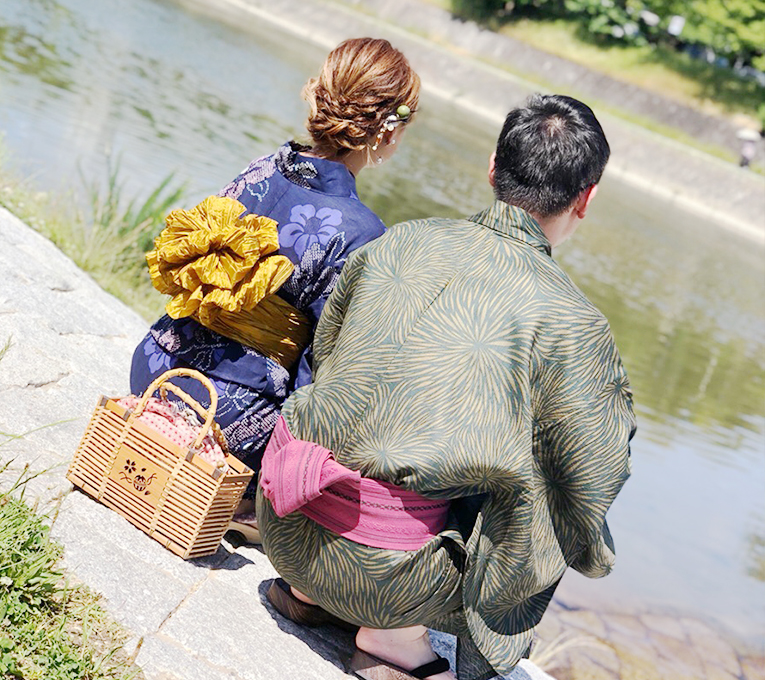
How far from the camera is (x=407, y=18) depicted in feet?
122

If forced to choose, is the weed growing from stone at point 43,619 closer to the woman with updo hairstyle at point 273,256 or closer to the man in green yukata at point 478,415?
the man in green yukata at point 478,415

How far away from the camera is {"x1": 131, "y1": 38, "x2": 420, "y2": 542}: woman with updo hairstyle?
9.71ft

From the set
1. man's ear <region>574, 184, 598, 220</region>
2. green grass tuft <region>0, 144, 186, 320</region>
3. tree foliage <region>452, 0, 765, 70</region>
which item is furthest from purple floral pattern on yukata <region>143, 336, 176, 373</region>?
tree foliage <region>452, 0, 765, 70</region>

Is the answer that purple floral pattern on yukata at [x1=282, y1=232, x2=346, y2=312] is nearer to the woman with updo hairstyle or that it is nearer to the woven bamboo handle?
the woman with updo hairstyle

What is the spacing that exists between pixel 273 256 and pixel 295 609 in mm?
939

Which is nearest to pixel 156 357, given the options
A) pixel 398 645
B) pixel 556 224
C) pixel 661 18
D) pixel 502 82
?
pixel 398 645

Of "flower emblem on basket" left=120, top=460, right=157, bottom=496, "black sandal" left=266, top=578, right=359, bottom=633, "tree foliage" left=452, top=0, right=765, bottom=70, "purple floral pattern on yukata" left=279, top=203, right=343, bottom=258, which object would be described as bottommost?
"black sandal" left=266, top=578, right=359, bottom=633

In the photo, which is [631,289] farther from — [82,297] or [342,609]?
[342,609]

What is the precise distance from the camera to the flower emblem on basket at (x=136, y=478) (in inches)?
112

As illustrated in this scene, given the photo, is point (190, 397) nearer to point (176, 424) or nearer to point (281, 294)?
point (176, 424)

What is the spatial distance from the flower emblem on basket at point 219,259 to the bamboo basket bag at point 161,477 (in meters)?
0.21

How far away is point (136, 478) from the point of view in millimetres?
2855

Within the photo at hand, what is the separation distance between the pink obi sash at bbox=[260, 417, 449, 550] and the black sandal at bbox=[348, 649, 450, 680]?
1.20ft

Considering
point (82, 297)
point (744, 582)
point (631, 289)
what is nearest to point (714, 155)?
point (631, 289)
